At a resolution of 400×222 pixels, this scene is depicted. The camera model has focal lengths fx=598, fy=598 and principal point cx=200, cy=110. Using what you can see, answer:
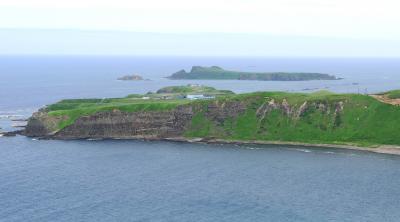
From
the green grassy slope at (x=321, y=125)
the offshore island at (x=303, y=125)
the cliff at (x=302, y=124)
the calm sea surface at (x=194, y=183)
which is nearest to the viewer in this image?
the calm sea surface at (x=194, y=183)

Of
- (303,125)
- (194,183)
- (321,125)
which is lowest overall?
(194,183)

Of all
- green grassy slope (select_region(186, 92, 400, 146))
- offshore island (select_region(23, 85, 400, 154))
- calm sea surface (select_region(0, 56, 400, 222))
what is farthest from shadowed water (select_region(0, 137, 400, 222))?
green grassy slope (select_region(186, 92, 400, 146))

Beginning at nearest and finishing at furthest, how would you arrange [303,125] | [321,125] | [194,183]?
[194,183]
[321,125]
[303,125]

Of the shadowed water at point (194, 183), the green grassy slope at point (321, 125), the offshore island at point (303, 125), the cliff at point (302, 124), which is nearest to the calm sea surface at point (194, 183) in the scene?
the shadowed water at point (194, 183)

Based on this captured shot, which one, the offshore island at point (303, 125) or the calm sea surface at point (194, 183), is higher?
the offshore island at point (303, 125)

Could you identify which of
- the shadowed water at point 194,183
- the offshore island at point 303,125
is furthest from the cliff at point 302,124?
the shadowed water at point 194,183

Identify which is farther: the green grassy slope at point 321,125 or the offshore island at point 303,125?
the offshore island at point 303,125

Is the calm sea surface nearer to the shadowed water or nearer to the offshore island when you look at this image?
the shadowed water

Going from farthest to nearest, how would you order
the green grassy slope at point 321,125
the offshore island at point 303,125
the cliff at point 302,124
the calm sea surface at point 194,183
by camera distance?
the cliff at point 302,124 → the offshore island at point 303,125 → the green grassy slope at point 321,125 → the calm sea surface at point 194,183

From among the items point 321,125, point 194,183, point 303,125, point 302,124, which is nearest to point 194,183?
point 194,183

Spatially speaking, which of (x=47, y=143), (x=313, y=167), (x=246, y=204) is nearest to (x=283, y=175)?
(x=313, y=167)

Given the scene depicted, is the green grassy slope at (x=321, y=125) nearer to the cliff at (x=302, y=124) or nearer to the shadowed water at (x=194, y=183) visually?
the cliff at (x=302, y=124)

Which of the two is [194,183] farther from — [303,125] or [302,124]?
[302,124]
